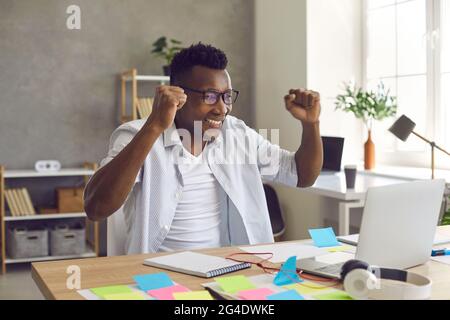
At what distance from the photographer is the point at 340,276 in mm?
1289

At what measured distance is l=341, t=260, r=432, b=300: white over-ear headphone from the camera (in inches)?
45.2

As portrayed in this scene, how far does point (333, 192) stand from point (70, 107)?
226 cm

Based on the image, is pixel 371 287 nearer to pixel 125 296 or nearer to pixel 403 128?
pixel 125 296

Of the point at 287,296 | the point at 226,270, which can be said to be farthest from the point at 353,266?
the point at 226,270

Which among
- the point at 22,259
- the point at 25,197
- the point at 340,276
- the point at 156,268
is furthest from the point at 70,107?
the point at 340,276

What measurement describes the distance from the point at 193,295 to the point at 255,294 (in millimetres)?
126

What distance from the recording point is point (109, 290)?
4.02 ft

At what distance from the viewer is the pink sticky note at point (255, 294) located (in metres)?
1.17

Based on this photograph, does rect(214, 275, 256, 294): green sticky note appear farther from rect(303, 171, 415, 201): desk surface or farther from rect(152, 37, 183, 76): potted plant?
Answer: rect(152, 37, 183, 76): potted plant

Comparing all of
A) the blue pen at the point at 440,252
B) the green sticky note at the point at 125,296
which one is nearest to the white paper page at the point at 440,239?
the blue pen at the point at 440,252

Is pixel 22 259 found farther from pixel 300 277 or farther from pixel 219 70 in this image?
pixel 300 277

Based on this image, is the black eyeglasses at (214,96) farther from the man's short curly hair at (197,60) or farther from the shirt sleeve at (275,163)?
the shirt sleeve at (275,163)

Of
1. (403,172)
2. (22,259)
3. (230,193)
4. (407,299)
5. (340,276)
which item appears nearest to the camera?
(407,299)

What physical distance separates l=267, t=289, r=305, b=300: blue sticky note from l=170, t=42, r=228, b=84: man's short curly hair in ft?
3.15
